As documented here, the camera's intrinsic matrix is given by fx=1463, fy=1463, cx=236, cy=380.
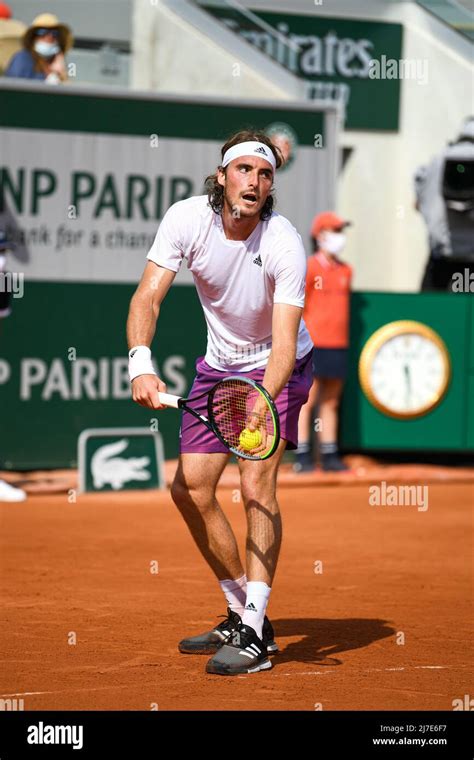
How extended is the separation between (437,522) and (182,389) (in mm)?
2794

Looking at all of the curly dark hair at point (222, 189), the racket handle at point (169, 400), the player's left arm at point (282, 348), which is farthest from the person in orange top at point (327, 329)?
the racket handle at point (169, 400)

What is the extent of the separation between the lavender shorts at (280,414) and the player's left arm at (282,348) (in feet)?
0.90

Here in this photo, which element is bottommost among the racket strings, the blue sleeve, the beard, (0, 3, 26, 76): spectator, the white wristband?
the racket strings

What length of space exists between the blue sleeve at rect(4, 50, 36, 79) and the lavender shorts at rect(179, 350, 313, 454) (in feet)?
23.2

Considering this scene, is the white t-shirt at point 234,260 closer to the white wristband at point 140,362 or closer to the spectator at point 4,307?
the white wristband at point 140,362

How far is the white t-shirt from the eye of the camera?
226 inches

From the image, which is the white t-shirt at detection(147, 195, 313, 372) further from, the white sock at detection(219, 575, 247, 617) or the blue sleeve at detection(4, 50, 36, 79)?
the blue sleeve at detection(4, 50, 36, 79)

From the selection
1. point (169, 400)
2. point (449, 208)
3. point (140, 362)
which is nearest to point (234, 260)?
point (140, 362)

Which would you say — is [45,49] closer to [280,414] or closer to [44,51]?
[44,51]

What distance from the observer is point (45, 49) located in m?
12.7

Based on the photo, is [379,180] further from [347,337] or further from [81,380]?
[81,380]

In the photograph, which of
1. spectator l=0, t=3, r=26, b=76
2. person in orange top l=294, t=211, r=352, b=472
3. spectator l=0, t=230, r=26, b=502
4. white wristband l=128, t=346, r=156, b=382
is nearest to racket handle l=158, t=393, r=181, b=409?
white wristband l=128, t=346, r=156, b=382

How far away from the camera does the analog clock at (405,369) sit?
12875 mm

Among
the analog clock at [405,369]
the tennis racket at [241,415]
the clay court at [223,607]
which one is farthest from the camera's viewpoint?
the analog clock at [405,369]
